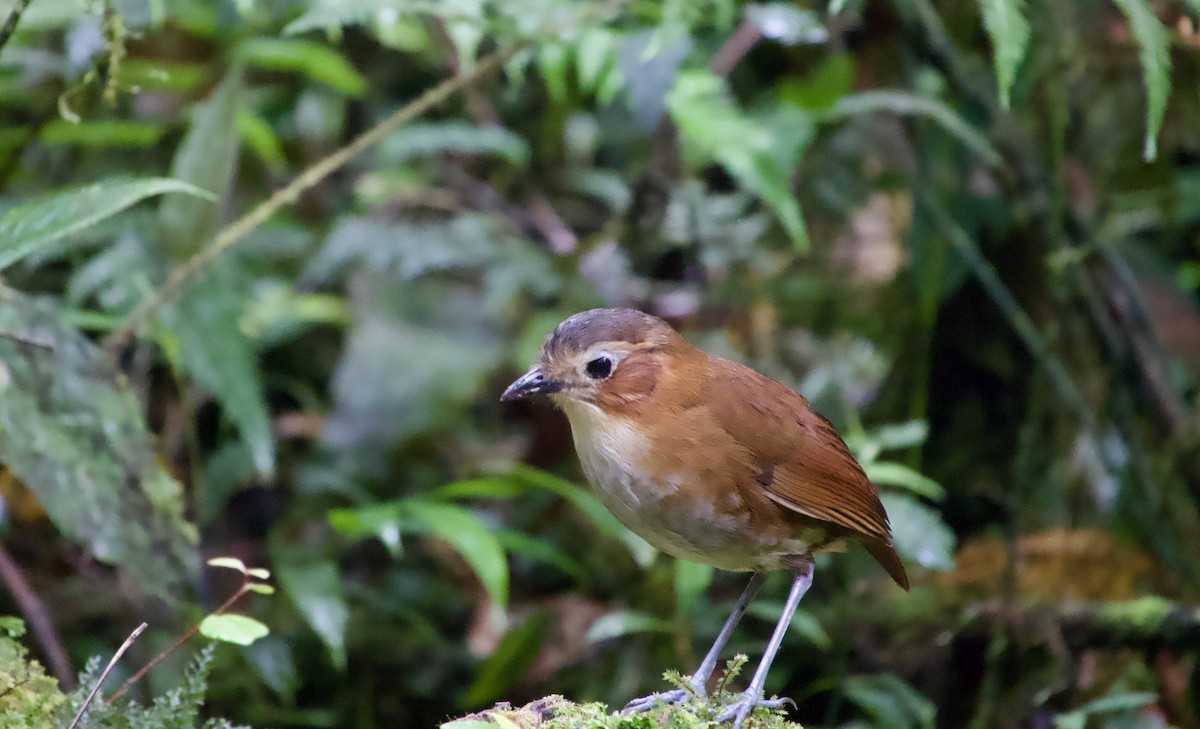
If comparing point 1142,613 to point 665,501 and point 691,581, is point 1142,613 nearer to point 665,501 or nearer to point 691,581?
point 691,581

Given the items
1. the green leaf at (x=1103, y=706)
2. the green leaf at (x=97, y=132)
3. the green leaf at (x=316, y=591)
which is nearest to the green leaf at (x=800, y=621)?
the green leaf at (x=1103, y=706)

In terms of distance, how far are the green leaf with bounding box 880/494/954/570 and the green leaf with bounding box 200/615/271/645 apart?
5.77ft

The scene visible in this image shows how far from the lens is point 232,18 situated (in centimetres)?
380

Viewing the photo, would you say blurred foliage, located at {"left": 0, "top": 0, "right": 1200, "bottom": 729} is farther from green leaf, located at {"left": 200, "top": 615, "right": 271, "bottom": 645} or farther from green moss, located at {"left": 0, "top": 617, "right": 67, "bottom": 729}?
green leaf, located at {"left": 200, "top": 615, "right": 271, "bottom": 645}

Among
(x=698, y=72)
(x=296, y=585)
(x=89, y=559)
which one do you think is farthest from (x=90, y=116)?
(x=698, y=72)

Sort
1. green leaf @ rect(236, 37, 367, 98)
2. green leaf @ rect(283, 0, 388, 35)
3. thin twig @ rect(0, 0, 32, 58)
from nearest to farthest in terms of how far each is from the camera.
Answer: thin twig @ rect(0, 0, 32, 58), green leaf @ rect(283, 0, 388, 35), green leaf @ rect(236, 37, 367, 98)

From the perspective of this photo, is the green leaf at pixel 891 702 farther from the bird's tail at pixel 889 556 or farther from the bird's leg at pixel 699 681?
the bird's leg at pixel 699 681

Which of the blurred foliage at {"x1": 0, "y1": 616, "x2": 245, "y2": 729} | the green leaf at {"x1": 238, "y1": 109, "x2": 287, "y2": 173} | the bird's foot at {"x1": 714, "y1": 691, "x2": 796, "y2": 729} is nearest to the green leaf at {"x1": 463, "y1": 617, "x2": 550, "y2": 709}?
the bird's foot at {"x1": 714, "y1": 691, "x2": 796, "y2": 729}

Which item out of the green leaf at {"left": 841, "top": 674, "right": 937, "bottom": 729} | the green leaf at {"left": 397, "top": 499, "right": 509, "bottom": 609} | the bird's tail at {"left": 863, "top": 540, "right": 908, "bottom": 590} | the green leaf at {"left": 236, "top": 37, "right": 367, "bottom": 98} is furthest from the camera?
the green leaf at {"left": 236, "top": 37, "right": 367, "bottom": 98}

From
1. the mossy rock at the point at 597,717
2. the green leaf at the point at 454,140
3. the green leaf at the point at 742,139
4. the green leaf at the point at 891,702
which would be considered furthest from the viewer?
the green leaf at the point at 454,140

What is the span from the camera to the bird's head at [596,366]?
2328mm

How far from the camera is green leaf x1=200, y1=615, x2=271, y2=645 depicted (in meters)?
1.81

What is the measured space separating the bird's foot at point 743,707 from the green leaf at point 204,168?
71.3 inches

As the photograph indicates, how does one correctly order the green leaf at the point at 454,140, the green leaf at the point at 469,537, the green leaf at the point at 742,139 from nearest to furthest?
the green leaf at the point at 469,537 → the green leaf at the point at 742,139 → the green leaf at the point at 454,140
